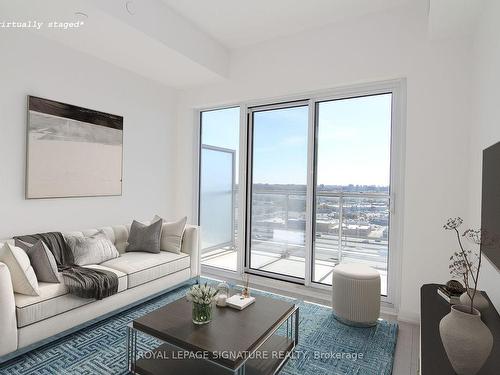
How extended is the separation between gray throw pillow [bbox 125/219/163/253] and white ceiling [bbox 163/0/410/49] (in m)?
2.49

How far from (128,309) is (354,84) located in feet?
11.3

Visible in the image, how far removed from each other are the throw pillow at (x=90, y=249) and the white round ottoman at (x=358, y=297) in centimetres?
239

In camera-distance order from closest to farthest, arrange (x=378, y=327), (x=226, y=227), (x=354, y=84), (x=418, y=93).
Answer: (x=378, y=327) → (x=418, y=93) → (x=354, y=84) → (x=226, y=227)

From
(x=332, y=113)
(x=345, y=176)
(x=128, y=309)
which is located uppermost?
(x=332, y=113)

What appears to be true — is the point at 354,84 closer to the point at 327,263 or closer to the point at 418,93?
the point at 418,93

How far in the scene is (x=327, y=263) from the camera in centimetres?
→ 376

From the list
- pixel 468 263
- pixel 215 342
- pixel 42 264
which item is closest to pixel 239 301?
pixel 215 342

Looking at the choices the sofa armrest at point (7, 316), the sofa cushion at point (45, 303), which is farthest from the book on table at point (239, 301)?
the sofa armrest at point (7, 316)

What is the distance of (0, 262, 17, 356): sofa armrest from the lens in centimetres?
202

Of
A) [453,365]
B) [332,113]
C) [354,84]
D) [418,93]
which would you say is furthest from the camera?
[332,113]

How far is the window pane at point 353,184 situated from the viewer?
336 centimetres

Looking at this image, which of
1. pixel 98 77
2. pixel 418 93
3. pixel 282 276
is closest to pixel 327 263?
pixel 282 276

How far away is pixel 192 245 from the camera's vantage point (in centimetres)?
374

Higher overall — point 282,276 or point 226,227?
point 226,227
